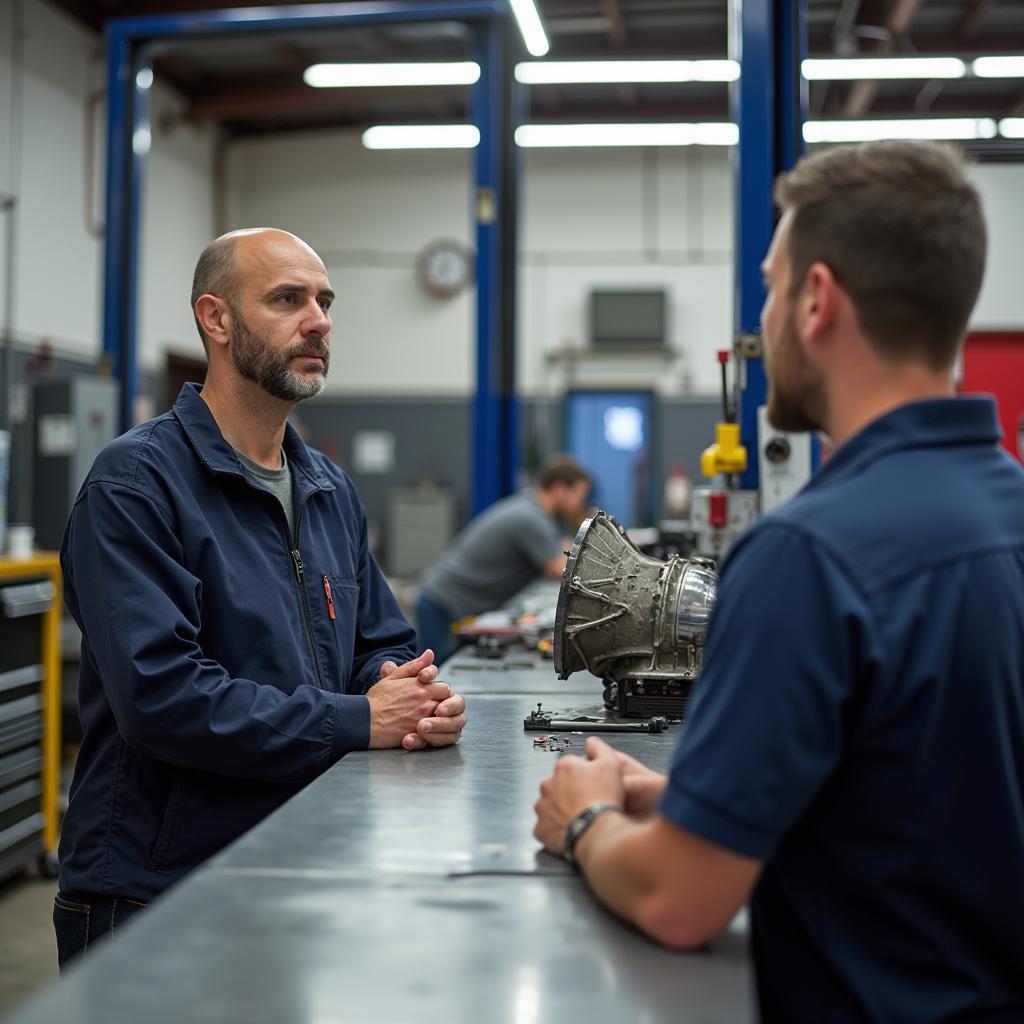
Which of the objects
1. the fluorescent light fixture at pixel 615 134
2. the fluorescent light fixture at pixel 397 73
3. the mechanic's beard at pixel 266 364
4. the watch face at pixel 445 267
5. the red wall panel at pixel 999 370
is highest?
the fluorescent light fixture at pixel 615 134

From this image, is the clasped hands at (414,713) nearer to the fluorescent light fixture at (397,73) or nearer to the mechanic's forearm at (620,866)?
the mechanic's forearm at (620,866)

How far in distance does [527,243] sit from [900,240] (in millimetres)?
9572

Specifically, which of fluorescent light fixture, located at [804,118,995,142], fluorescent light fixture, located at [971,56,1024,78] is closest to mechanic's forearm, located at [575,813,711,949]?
fluorescent light fixture, located at [971,56,1024,78]

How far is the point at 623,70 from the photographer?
6.14 meters

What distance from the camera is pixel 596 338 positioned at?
1005cm

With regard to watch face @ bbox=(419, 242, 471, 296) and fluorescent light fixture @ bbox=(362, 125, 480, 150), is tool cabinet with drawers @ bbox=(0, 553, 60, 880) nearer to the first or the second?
fluorescent light fixture @ bbox=(362, 125, 480, 150)

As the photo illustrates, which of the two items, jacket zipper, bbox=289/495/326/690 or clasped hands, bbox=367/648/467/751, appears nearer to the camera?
clasped hands, bbox=367/648/467/751

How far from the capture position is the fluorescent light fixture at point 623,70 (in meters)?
5.67

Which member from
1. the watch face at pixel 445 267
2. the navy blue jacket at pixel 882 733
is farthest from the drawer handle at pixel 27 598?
the watch face at pixel 445 267

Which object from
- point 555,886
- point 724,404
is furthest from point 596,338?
point 555,886

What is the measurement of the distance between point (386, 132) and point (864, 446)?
28.1ft

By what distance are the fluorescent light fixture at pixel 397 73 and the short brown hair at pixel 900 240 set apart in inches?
218

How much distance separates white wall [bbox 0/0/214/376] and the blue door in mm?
3585

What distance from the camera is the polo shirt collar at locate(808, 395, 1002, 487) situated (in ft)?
3.12
